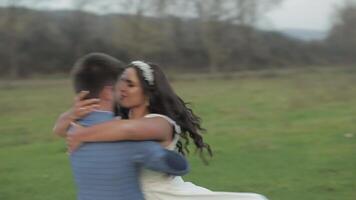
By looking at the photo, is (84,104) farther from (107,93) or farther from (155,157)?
Answer: (155,157)

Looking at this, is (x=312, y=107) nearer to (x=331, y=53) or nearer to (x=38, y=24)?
(x=38, y=24)

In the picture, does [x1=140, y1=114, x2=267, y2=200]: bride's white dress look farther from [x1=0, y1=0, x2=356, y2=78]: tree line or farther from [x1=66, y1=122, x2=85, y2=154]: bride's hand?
[x1=0, y1=0, x2=356, y2=78]: tree line

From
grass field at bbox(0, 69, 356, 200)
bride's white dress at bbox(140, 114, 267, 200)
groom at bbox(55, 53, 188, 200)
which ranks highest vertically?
groom at bbox(55, 53, 188, 200)


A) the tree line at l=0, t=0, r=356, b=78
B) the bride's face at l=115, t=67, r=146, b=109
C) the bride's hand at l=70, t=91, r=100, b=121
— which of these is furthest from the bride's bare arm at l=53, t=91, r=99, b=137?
the tree line at l=0, t=0, r=356, b=78

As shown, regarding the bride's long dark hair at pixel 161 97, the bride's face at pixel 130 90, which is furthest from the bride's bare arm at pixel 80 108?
the bride's long dark hair at pixel 161 97

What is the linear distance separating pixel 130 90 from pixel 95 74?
0.53 feet

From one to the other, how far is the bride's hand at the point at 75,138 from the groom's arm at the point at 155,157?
25 cm

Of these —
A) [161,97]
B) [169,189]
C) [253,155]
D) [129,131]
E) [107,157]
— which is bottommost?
[253,155]

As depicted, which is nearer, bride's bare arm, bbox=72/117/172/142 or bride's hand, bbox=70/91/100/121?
bride's bare arm, bbox=72/117/172/142

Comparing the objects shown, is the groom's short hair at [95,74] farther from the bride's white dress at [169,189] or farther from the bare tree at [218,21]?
Result: the bare tree at [218,21]

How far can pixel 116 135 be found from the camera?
2492mm

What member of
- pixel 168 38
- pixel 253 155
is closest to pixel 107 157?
pixel 253 155

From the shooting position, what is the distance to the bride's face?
2.65 metres

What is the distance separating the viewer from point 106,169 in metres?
2.56
